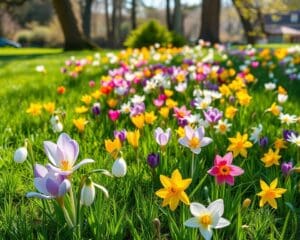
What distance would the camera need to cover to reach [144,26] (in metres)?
15.9

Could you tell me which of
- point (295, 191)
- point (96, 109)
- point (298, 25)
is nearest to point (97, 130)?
point (96, 109)

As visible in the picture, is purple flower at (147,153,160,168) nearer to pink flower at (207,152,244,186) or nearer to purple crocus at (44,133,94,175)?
pink flower at (207,152,244,186)

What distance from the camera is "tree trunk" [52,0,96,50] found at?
19.3 m

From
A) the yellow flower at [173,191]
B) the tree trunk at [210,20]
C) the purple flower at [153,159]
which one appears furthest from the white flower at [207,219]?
the tree trunk at [210,20]

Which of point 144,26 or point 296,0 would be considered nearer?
point 144,26

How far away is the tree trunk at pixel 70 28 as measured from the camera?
19.3 meters

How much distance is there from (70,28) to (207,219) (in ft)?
60.9

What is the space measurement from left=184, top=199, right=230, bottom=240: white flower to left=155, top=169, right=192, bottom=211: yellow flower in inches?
4.2

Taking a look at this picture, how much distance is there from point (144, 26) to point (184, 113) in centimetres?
1313

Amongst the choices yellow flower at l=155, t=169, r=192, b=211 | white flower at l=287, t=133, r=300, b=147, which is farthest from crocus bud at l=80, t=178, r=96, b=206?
white flower at l=287, t=133, r=300, b=147

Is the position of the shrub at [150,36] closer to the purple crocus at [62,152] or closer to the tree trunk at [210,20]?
the tree trunk at [210,20]

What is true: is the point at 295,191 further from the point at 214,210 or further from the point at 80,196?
the point at 80,196

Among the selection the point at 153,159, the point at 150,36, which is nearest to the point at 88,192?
the point at 153,159

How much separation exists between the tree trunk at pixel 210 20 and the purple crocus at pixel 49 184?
18.6 meters
